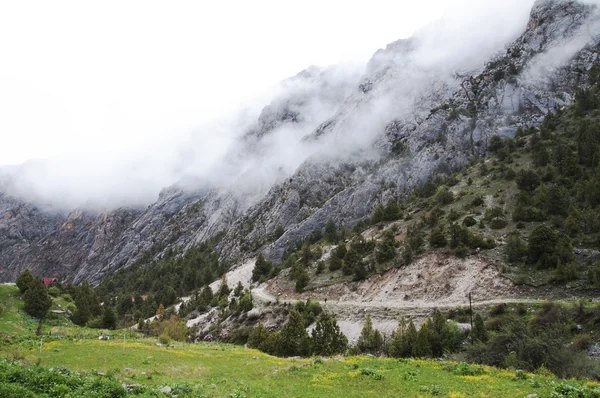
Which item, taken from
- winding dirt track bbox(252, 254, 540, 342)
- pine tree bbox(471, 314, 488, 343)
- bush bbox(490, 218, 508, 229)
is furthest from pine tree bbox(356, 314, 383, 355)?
bush bbox(490, 218, 508, 229)

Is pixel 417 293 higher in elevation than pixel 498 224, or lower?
lower

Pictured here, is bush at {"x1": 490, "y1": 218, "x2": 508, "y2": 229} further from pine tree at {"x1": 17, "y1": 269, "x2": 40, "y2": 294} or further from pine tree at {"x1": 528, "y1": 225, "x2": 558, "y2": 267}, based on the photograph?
pine tree at {"x1": 17, "y1": 269, "x2": 40, "y2": 294}

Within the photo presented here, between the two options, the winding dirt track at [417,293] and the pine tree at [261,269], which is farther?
the pine tree at [261,269]

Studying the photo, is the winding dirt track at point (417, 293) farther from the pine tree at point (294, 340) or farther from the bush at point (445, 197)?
the bush at point (445, 197)

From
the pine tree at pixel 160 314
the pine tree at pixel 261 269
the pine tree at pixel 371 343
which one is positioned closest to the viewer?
the pine tree at pixel 371 343

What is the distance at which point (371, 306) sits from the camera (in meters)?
69.1

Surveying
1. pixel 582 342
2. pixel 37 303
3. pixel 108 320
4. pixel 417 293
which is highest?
pixel 37 303

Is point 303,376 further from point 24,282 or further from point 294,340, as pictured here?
point 24,282

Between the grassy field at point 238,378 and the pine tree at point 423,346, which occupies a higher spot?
the grassy field at point 238,378

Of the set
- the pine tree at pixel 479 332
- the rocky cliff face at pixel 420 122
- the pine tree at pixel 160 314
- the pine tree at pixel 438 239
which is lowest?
the pine tree at pixel 160 314

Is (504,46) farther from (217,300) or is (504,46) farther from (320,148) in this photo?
(217,300)

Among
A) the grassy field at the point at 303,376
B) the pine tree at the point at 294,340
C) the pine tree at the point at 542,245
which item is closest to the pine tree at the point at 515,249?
the pine tree at the point at 542,245

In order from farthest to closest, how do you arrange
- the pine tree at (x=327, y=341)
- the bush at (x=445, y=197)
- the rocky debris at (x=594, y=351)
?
the bush at (x=445, y=197) → the pine tree at (x=327, y=341) → the rocky debris at (x=594, y=351)

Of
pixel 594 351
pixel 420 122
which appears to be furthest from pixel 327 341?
pixel 420 122
